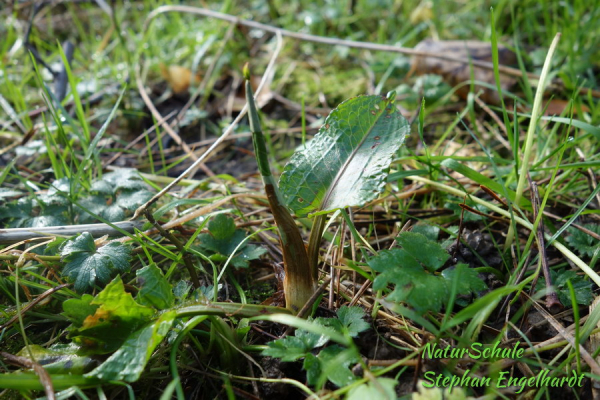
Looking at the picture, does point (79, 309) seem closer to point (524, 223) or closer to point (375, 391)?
point (375, 391)

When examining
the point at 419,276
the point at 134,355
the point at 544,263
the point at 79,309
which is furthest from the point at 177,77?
the point at 544,263

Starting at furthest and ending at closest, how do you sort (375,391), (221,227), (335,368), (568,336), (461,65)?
1. (461,65)
2. (221,227)
3. (568,336)
4. (335,368)
5. (375,391)

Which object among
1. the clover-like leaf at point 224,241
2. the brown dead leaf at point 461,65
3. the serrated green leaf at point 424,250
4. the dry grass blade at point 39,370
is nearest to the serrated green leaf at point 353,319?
the serrated green leaf at point 424,250

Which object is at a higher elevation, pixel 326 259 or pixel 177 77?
pixel 177 77

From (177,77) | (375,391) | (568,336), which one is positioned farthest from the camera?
(177,77)

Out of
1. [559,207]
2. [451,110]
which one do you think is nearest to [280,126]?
[451,110]

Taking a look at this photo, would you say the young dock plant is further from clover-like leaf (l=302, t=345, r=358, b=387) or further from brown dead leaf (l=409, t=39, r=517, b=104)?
brown dead leaf (l=409, t=39, r=517, b=104)

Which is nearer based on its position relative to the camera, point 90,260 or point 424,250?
point 424,250

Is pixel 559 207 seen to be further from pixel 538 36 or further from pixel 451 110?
pixel 538 36
